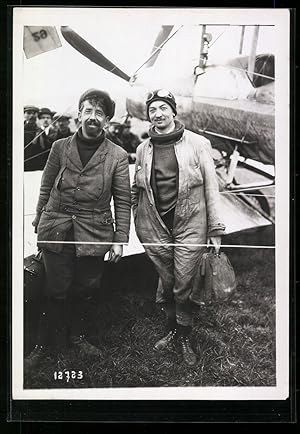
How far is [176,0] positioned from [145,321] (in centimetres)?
77

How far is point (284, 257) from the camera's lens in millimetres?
1434

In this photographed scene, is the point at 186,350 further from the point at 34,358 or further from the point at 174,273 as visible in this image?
the point at 34,358

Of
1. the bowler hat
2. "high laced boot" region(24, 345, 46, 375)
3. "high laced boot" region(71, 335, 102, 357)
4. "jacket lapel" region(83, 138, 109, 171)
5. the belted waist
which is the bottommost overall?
"high laced boot" region(24, 345, 46, 375)

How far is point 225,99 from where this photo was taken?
4.69 ft

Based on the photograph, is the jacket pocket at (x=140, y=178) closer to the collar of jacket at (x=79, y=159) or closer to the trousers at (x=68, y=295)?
the collar of jacket at (x=79, y=159)

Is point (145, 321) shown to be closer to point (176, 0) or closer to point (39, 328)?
point (39, 328)

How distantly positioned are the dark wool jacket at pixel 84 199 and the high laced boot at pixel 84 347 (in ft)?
0.66

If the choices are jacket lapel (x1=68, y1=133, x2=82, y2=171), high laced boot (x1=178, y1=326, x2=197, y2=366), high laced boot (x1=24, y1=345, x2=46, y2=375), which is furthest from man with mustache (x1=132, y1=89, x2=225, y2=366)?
high laced boot (x1=24, y1=345, x2=46, y2=375)

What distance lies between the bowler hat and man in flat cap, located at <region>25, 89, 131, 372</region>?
0.10 m

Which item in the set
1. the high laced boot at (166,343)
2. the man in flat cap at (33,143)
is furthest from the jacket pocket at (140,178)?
the high laced boot at (166,343)

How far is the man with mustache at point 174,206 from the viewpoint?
4.61 feet

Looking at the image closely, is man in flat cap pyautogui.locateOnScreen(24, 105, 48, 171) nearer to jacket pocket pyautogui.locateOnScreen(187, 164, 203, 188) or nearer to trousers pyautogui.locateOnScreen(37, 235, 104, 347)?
trousers pyautogui.locateOnScreen(37, 235, 104, 347)

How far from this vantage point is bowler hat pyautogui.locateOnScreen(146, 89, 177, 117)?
141 cm
